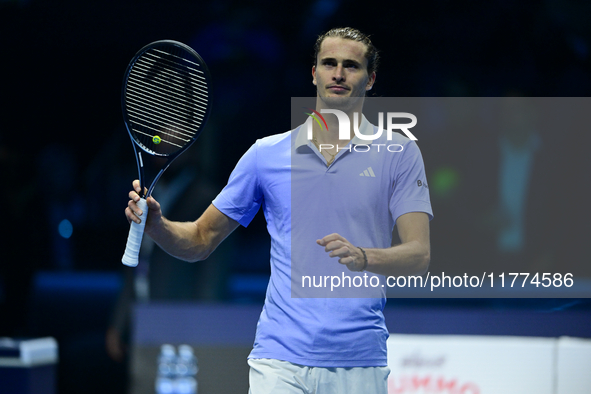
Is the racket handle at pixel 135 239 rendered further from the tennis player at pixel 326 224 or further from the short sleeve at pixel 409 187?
the short sleeve at pixel 409 187

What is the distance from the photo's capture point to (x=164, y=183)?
11.8ft

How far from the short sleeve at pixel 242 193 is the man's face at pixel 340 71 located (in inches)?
10.9

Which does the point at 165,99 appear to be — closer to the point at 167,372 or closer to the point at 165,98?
the point at 165,98

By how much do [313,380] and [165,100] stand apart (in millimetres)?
897

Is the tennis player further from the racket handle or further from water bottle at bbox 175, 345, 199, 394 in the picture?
water bottle at bbox 175, 345, 199, 394

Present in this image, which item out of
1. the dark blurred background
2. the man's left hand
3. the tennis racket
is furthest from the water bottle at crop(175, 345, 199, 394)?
the man's left hand

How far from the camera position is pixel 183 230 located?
1.90m

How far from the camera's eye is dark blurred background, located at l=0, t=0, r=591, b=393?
3221 millimetres

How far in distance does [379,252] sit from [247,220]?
1.57ft

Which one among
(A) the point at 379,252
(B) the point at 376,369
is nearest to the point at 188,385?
(B) the point at 376,369

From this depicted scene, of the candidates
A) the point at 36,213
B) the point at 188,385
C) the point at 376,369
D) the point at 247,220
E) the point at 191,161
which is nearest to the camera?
the point at 376,369

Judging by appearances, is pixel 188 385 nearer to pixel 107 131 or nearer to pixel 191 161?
pixel 191 161

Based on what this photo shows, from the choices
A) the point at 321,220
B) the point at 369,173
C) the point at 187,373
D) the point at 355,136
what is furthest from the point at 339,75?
the point at 187,373

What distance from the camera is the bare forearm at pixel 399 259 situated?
1657 mm
